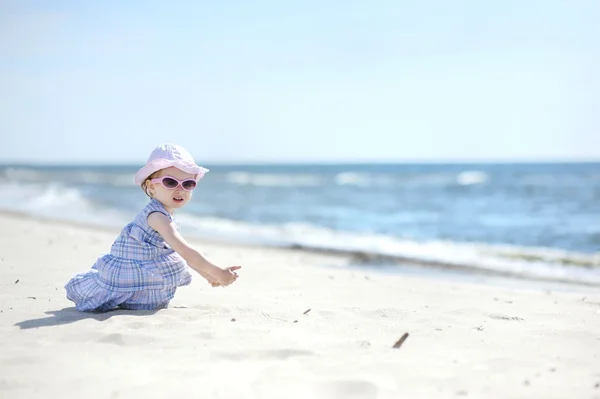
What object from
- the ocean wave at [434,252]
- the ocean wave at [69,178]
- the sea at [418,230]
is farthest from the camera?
the ocean wave at [69,178]

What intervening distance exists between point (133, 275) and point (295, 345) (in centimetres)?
139

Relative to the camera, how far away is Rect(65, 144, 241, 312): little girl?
422 cm

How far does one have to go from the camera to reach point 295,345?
3.51 m

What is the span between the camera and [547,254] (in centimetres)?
1099

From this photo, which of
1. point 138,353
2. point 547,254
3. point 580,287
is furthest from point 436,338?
point 547,254

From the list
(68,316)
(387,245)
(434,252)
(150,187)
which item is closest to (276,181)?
(387,245)

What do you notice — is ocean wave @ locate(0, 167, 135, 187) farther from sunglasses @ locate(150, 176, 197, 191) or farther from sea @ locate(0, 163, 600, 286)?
sunglasses @ locate(150, 176, 197, 191)

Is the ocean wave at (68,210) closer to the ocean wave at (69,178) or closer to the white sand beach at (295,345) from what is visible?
the white sand beach at (295,345)

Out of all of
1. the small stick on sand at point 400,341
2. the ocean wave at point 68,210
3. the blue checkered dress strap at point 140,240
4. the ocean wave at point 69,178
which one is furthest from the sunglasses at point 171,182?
the ocean wave at point 69,178

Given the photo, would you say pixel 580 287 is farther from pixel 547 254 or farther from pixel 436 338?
pixel 436 338

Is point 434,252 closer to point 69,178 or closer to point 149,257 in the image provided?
point 149,257

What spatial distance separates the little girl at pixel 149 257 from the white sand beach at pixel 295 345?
0.17 metres

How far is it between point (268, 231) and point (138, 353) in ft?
36.6

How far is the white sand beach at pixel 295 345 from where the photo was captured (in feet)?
9.46
